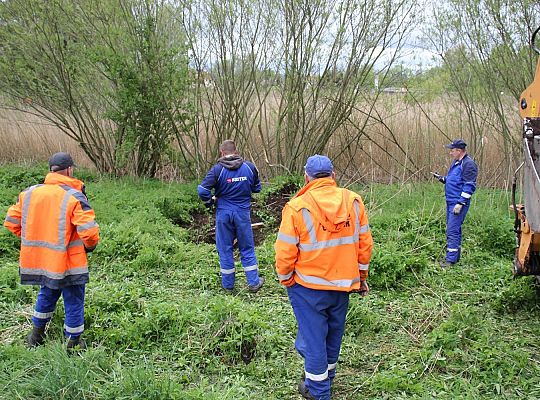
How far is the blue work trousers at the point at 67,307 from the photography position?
450cm

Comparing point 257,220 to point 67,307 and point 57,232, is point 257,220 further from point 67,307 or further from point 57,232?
point 57,232

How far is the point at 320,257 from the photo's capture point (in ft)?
11.9

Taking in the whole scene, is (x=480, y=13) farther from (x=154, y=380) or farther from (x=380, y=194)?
(x=154, y=380)

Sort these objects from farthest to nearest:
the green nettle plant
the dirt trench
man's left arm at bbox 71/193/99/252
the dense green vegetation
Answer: the green nettle plant → the dirt trench → man's left arm at bbox 71/193/99/252 → the dense green vegetation

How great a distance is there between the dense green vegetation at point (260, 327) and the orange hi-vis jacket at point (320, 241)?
1.05 meters

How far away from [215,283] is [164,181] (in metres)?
5.49

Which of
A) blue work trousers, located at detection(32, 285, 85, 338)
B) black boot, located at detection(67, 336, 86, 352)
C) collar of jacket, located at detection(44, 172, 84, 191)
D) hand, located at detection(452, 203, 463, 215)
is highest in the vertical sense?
collar of jacket, located at detection(44, 172, 84, 191)

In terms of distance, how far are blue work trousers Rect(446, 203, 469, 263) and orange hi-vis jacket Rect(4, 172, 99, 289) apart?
4.70 meters

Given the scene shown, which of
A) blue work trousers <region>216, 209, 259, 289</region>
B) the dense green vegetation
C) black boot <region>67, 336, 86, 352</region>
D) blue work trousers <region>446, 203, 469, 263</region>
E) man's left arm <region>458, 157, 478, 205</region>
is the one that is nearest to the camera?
the dense green vegetation

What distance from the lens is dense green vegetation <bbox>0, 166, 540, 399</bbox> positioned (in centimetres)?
396

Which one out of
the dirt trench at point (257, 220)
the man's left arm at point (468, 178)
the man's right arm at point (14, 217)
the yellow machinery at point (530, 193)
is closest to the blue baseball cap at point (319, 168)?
the yellow machinery at point (530, 193)

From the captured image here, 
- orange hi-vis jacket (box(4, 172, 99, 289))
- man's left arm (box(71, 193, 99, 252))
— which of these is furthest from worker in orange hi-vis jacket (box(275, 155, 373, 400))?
orange hi-vis jacket (box(4, 172, 99, 289))

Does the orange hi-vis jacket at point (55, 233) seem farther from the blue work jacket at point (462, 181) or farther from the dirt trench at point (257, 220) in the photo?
the blue work jacket at point (462, 181)

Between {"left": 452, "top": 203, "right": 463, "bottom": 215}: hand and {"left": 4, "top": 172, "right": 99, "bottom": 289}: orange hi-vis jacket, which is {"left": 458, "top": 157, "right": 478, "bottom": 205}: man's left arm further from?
{"left": 4, "top": 172, "right": 99, "bottom": 289}: orange hi-vis jacket
